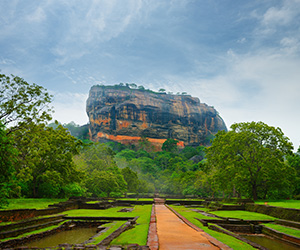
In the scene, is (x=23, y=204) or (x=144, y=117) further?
(x=144, y=117)

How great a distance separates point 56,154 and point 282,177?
26412mm

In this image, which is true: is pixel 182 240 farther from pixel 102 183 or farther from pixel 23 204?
pixel 102 183

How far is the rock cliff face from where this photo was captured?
12456cm

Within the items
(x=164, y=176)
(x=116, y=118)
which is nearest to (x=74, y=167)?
(x=164, y=176)

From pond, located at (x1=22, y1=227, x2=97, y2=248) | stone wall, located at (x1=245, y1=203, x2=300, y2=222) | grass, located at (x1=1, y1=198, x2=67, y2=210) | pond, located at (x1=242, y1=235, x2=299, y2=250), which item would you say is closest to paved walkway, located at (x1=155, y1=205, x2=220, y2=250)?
pond, located at (x1=242, y1=235, x2=299, y2=250)

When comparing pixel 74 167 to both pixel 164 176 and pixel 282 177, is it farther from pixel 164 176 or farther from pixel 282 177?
pixel 164 176

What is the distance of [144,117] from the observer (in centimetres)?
12731

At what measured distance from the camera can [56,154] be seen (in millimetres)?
25516

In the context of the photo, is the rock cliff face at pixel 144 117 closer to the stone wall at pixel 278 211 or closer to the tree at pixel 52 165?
the tree at pixel 52 165

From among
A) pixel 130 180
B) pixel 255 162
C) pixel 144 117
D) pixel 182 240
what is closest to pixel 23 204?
pixel 182 240

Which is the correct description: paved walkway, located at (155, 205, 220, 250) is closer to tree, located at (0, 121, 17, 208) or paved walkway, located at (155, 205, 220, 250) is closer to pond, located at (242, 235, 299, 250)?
pond, located at (242, 235, 299, 250)

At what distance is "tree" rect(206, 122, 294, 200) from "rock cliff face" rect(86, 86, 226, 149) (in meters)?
97.6

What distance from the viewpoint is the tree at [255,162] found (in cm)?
2606

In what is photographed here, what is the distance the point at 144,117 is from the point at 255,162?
101455 mm
